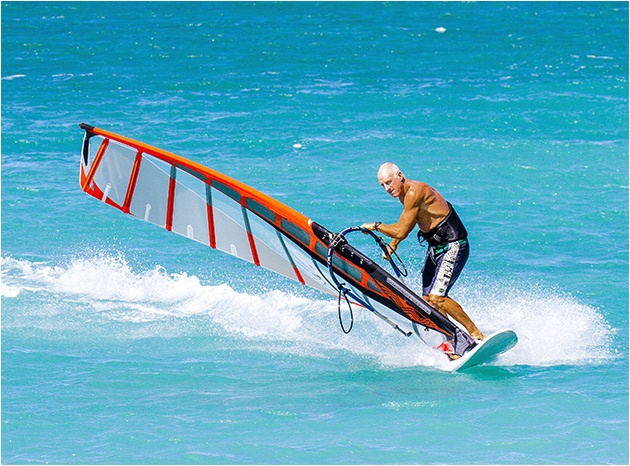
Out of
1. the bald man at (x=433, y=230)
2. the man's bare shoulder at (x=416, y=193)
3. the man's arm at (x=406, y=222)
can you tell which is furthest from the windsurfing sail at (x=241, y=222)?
the man's bare shoulder at (x=416, y=193)

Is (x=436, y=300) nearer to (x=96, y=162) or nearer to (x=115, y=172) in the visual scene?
(x=115, y=172)

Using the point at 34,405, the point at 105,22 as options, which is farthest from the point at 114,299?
the point at 105,22

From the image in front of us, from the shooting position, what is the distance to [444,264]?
7.54 meters

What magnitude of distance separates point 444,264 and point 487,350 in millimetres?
830

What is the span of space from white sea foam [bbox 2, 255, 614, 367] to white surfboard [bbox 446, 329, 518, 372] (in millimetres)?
237

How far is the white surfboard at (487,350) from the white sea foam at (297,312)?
0.24 meters

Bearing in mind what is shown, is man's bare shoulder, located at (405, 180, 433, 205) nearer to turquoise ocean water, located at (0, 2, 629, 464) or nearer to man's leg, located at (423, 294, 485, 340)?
man's leg, located at (423, 294, 485, 340)

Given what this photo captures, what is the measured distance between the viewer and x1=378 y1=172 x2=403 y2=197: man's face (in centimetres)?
704

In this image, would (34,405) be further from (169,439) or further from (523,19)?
(523,19)

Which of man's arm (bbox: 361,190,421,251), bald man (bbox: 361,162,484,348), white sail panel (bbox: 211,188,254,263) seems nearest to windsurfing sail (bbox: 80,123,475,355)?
white sail panel (bbox: 211,188,254,263)

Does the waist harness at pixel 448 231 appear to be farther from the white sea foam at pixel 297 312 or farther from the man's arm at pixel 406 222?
the white sea foam at pixel 297 312

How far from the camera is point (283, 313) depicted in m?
9.53

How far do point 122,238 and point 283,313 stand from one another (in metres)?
3.17

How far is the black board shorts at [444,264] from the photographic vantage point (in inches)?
295
